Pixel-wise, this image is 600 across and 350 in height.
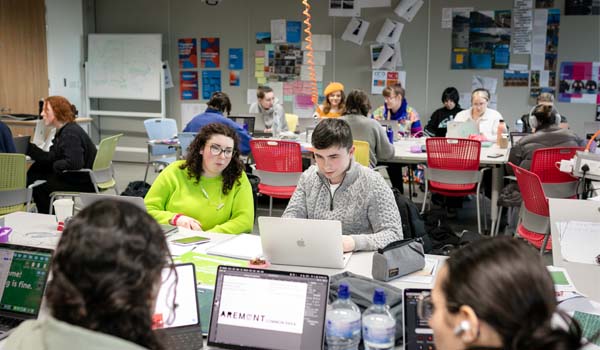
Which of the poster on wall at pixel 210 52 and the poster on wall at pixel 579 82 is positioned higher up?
the poster on wall at pixel 210 52

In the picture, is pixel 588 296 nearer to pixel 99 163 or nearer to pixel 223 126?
pixel 223 126

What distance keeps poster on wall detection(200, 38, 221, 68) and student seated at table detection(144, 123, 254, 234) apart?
5957 mm

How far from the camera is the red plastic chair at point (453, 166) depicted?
517cm

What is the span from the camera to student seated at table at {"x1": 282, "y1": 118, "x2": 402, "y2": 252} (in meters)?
2.78

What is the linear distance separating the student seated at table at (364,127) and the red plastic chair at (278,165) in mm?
634

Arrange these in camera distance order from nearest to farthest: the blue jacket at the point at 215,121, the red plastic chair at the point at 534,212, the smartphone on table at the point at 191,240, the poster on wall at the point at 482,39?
the smartphone on table at the point at 191,240
the red plastic chair at the point at 534,212
the blue jacket at the point at 215,121
the poster on wall at the point at 482,39

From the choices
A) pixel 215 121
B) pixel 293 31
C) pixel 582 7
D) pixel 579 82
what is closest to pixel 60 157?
pixel 215 121

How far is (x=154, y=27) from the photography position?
9.14m

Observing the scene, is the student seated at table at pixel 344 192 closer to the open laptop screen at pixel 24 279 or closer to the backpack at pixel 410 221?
the backpack at pixel 410 221

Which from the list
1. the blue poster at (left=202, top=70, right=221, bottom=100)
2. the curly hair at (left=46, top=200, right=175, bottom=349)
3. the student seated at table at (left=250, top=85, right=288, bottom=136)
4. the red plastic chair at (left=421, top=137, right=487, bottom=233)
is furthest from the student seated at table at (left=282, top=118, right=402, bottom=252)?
the blue poster at (left=202, top=70, right=221, bottom=100)

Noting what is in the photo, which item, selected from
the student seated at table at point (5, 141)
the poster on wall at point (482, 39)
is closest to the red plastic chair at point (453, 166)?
the poster on wall at point (482, 39)

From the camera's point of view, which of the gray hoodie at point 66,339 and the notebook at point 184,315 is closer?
the gray hoodie at point 66,339

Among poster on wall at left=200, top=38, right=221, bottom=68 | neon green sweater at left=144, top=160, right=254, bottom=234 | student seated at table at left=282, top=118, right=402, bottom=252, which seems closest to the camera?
student seated at table at left=282, top=118, right=402, bottom=252

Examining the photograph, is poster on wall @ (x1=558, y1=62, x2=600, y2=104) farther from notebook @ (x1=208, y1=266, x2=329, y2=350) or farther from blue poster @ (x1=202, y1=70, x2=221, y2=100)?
notebook @ (x1=208, y1=266, x2=329, y2=350)
